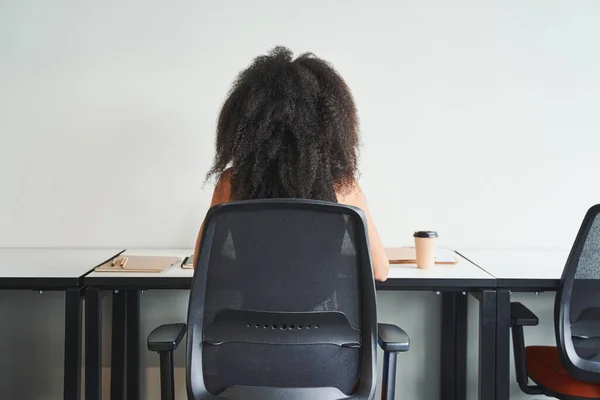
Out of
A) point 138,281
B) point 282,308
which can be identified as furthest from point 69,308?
point 282,308

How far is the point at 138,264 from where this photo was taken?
5.85 feet

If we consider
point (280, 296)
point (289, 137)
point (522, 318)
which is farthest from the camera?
point (522, 318)

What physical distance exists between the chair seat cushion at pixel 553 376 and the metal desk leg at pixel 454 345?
446 millimetres

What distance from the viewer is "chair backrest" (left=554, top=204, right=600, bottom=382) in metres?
1.50

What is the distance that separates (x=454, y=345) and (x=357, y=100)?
1096 millimetres

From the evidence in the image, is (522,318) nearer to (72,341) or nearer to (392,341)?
(392,341)

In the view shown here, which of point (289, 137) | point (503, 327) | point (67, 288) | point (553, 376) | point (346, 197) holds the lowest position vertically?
point (553, 376)

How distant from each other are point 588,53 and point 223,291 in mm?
1936

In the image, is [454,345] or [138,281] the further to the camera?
[454,345]

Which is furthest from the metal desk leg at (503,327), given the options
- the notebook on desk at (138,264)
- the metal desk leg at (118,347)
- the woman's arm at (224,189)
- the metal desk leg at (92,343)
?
the metal desk leg at (118,347)

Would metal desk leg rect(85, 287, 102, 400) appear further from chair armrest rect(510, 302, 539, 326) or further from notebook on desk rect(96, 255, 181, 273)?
chair armrest rect(510, 302, 539, 326)

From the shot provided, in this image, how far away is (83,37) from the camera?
2227 millimetres

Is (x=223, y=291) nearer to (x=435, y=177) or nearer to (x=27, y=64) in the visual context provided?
(x=435, y=177)

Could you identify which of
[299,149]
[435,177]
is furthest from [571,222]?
[299,149]
